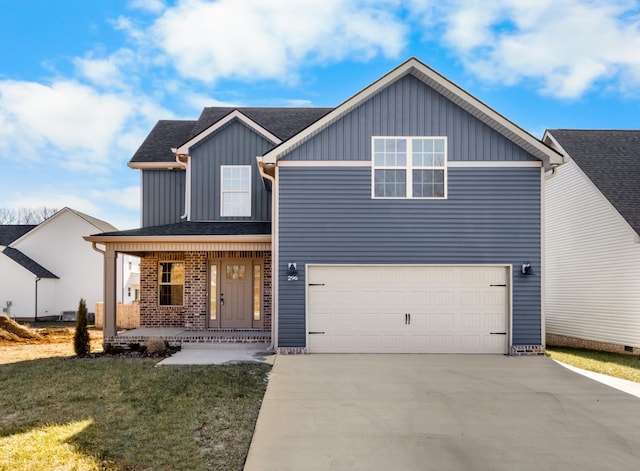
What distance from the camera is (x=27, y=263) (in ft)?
73.2

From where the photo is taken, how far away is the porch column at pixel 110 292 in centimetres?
1138

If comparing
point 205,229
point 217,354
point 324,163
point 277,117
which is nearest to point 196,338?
point 217,354

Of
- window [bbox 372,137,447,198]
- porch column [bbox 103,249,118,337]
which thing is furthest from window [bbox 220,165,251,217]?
window [bbox 372,137,447,198]

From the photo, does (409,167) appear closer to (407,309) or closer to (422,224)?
(422,224)

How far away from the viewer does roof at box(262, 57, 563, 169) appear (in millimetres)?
10453

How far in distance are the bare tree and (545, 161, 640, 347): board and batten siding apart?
62.7 m

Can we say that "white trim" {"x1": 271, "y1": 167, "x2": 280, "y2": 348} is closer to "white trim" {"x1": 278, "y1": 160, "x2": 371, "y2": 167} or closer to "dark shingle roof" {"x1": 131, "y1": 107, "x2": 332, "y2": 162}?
"white trim" {"x1": 278, "y1": 160, "x2": 371, "y2": 167}

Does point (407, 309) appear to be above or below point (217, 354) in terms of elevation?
above

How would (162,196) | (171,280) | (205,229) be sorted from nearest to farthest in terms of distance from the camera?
(205,229) → (171,280) → (162,196)

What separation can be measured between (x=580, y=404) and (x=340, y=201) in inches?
245

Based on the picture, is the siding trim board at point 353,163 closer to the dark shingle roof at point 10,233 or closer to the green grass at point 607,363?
the green grass at point 607,363

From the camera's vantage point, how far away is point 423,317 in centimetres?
1064

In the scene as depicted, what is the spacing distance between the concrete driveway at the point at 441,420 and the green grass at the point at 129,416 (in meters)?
0.47

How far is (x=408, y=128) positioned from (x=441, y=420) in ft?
23.0
